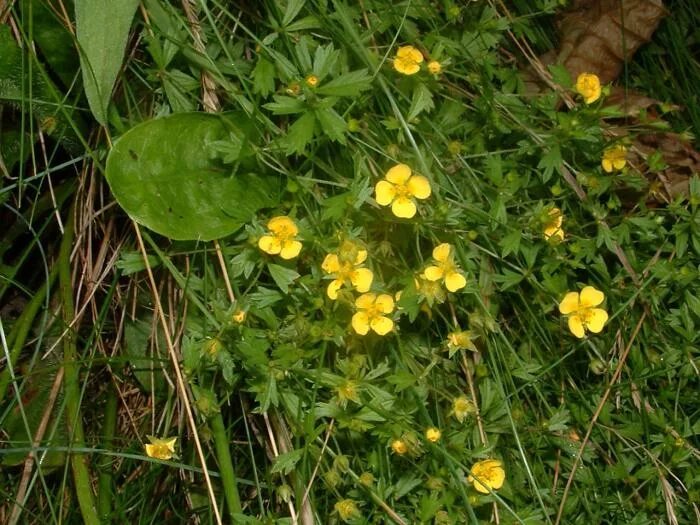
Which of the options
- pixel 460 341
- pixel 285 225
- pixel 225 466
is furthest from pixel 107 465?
pixel 460 341

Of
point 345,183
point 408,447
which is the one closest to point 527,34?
point 345,183

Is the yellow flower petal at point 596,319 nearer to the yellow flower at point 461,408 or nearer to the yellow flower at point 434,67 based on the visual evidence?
the yellow flower at point 461,408

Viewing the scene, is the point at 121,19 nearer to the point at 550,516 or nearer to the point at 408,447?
the point at 408,447

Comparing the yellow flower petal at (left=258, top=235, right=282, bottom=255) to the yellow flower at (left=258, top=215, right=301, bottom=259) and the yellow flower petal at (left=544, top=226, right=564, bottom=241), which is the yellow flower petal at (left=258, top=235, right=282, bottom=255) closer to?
the yellow flower at (left=258, top=215, right=301, bottom=259)

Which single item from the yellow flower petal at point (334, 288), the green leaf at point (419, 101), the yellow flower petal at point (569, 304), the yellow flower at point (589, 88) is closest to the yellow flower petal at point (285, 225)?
the yellow flower petal at point (334, 288)

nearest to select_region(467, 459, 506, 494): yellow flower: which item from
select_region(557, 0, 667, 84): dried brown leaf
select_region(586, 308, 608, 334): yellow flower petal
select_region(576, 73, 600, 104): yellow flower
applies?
select_region(586, 308, 608, 334): yellow flower petal
